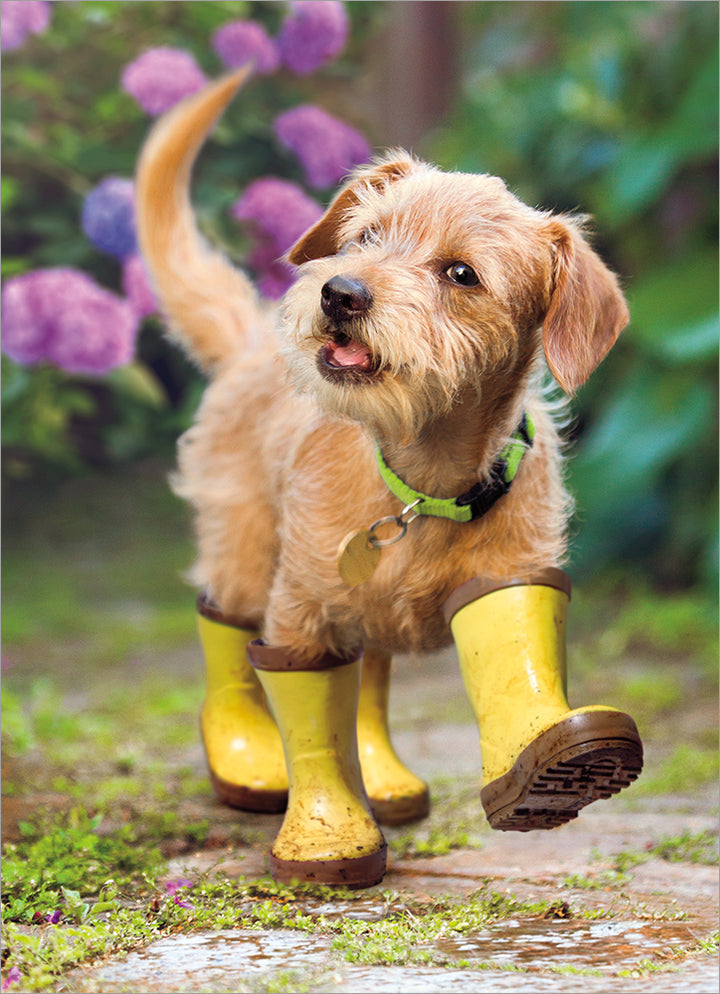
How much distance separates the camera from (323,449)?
2.41 metres

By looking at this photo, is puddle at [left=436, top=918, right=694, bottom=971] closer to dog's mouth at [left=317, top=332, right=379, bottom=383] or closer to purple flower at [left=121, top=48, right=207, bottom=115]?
dog's mouth at [left=317, top=332, right=379, bottom=383]

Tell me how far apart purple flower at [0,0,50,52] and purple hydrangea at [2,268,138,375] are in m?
0.88

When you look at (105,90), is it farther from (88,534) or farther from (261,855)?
(261,855)

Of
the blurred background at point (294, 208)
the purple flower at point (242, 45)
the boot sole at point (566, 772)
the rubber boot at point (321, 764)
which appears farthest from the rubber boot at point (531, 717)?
the purple flower at point (242, 45)

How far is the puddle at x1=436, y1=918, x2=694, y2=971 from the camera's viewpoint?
1896mm

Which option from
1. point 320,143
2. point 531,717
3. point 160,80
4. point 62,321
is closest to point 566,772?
point 531,717

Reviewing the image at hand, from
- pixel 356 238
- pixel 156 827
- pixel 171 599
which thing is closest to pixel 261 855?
pixel 156 827

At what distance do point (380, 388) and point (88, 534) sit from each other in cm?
422

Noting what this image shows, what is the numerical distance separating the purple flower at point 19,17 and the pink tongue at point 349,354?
2846 millimetres

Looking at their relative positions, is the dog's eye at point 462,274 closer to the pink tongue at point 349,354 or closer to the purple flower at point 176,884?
the pink tongue at point 349,354

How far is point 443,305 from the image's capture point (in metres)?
2.04

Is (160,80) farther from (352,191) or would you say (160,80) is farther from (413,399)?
(413,399)

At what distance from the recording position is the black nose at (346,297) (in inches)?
77.0

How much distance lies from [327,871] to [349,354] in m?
1.01
